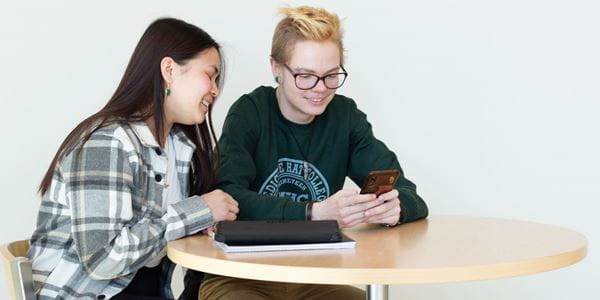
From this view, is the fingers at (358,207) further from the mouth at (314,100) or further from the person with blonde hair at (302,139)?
the mouth at (314,100)

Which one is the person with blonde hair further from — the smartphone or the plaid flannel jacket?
the plaid flannel jacket

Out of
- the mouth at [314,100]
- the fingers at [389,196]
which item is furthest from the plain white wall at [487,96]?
the fingers at [389,196]

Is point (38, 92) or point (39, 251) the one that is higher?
point (38, 92)

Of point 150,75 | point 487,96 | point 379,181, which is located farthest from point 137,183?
point 487,96

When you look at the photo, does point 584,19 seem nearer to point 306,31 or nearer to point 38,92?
point 306,31

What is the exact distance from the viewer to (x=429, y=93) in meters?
3.47

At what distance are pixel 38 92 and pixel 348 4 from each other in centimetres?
128

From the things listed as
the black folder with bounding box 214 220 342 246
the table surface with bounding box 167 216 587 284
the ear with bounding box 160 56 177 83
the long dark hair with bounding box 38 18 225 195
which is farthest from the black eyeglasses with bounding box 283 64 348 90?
the black folder with bounding box 214 220 342 246

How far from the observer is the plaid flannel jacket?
1.88 metres

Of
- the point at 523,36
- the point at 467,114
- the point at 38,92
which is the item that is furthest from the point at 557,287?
the point at 38,92

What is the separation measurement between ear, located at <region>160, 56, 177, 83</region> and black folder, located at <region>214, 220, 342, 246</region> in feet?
1.71

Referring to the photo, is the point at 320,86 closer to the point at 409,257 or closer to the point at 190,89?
the point at 190,89

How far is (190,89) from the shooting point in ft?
7.09

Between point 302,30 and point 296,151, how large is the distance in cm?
35
